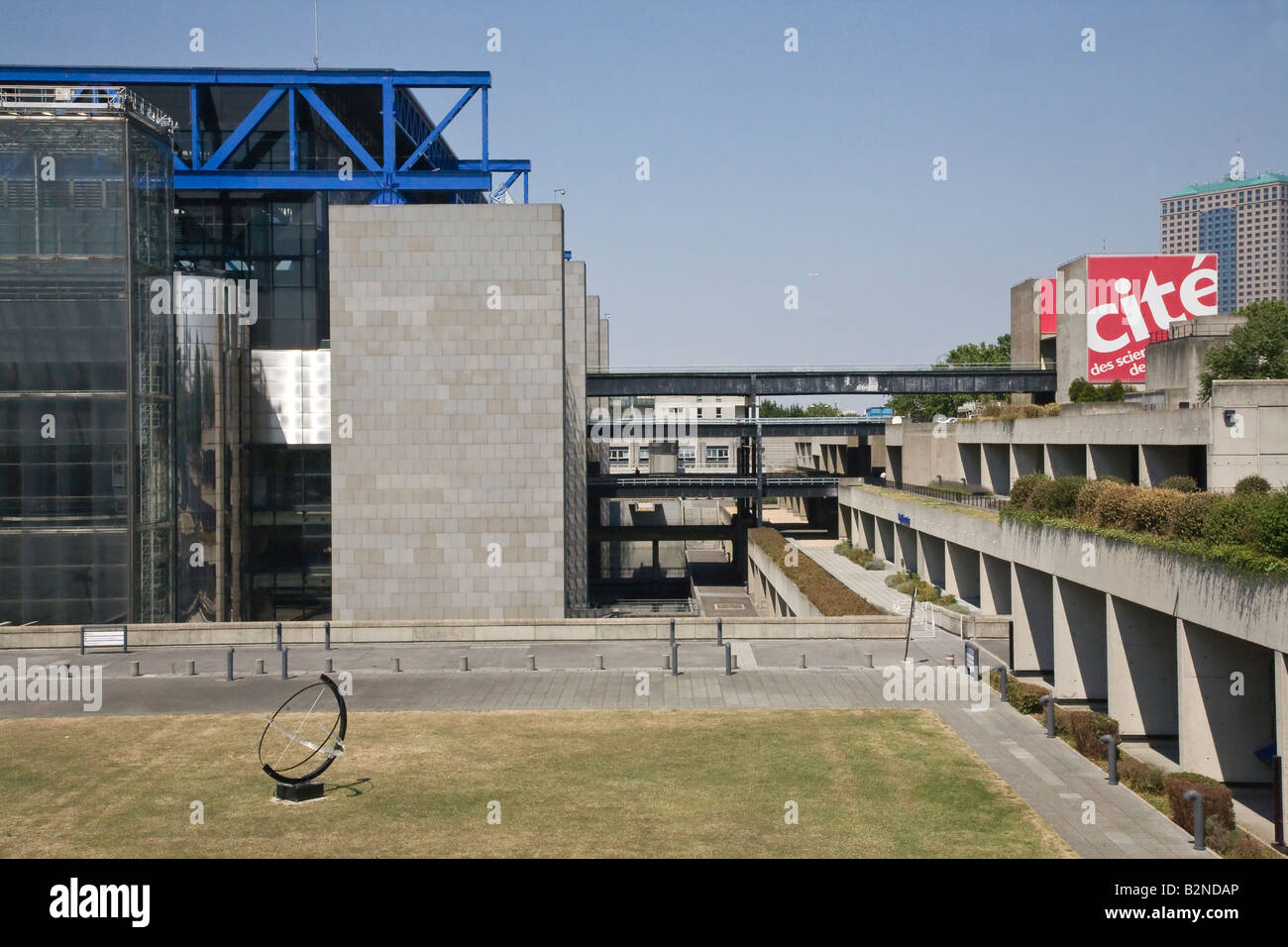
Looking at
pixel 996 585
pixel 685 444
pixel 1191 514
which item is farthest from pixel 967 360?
pixel 1191 514

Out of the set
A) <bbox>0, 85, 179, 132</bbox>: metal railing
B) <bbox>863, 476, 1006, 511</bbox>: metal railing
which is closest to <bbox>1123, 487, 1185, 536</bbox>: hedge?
<bbox>863, 476, 1006, 511</bbox>: metal railing

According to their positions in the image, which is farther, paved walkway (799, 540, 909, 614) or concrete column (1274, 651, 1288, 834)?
paved walkway (799, 540, 909, 614)

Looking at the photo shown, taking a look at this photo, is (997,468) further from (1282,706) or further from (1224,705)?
(1282,706)

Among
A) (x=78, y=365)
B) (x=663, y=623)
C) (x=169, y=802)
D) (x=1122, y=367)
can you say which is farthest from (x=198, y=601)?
(x=1122, y=367)

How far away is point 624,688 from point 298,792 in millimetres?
11776

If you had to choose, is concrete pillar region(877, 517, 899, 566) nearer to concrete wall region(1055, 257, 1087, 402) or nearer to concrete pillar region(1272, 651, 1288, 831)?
concrete wall region(1055, 257, 1087, 402)

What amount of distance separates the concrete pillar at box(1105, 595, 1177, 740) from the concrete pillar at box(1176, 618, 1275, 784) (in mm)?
4206

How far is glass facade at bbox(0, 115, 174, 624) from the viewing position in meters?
47.9

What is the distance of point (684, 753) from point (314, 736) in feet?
30.9

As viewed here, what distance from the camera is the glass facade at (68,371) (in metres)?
47.9

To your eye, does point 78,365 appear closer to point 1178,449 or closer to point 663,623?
point 663,623

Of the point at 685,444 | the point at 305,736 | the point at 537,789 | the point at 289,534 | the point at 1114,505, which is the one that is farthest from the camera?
the point at 685,444

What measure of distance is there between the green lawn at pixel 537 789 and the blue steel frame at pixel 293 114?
121ft

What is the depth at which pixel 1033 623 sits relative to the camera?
1642 inches
